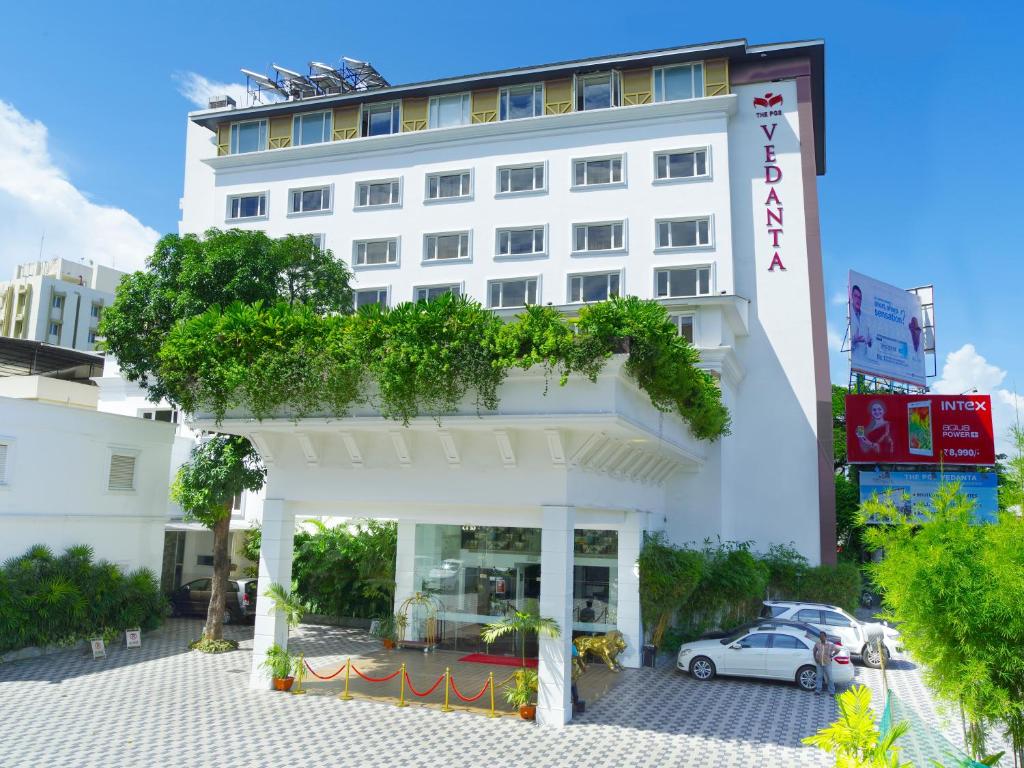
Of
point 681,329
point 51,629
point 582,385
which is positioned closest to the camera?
point 582,385

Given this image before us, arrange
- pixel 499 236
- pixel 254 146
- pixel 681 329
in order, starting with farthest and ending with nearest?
pixel 254 146
pixel 499 236
pixel 681 329

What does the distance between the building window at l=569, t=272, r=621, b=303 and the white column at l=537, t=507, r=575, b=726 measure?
52.9 feet

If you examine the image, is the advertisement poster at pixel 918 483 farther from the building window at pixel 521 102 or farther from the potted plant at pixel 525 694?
the potted plant at pixel 525 694

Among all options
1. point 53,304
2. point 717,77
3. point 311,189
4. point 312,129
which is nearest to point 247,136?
point 312,129

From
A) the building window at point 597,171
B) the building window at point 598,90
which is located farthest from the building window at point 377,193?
the building window at point 598,90

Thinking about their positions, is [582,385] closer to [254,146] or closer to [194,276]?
[194,276]

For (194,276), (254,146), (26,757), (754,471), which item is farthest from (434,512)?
(254,146)

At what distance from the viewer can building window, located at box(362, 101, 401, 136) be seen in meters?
33.5

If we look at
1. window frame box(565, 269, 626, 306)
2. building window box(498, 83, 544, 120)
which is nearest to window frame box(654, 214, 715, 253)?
window frame box(565, 269, 626, 306)

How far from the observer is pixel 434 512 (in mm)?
16156

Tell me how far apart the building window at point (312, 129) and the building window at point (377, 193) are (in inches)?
115

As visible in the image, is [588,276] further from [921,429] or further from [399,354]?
[399,354]

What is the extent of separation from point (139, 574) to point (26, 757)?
10173 mm

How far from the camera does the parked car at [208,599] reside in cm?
2436
